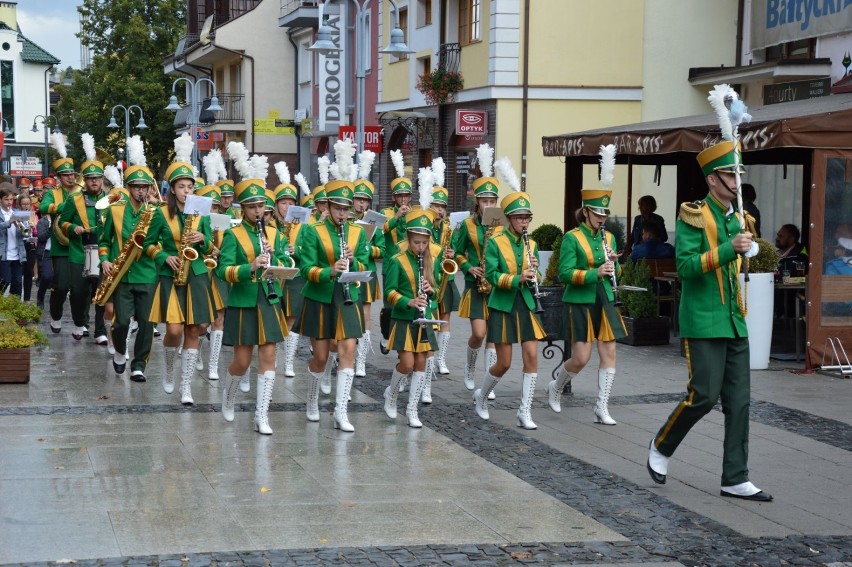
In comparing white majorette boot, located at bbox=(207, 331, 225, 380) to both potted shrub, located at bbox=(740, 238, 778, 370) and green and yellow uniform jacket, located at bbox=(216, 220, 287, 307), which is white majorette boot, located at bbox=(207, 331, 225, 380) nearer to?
green and yellow uniform jacket, located at bbox=(216, 220, 287, 307)

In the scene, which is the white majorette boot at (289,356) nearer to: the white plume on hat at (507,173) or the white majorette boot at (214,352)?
the white majorette boot at (214,352)

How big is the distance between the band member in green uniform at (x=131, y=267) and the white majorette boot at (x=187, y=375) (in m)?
1.17

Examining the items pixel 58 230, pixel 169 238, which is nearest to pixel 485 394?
pixel 169 238

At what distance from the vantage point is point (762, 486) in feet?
26.8

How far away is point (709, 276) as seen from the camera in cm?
768

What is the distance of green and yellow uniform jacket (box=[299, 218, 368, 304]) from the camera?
31.9 feet

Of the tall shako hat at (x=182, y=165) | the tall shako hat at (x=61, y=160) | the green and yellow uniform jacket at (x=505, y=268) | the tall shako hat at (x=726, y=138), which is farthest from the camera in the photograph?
the tall shako hat at (x=61, y=160)

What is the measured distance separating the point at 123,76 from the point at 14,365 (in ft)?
171

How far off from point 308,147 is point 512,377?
3679 cm

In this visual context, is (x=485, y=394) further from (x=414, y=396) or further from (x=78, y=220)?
(x=78, y=220)

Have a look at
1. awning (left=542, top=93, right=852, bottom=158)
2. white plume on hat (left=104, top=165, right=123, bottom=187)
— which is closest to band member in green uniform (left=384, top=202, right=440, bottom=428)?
awning (left=542, top=93, right=852, bottom=158)

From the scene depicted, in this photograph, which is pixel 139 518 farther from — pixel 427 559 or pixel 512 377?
pixel 512 377

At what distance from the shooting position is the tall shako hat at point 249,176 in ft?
32.4

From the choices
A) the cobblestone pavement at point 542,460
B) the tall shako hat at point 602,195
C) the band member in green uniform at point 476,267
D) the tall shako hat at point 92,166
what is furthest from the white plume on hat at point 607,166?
the tall shako hat at point 92,166
